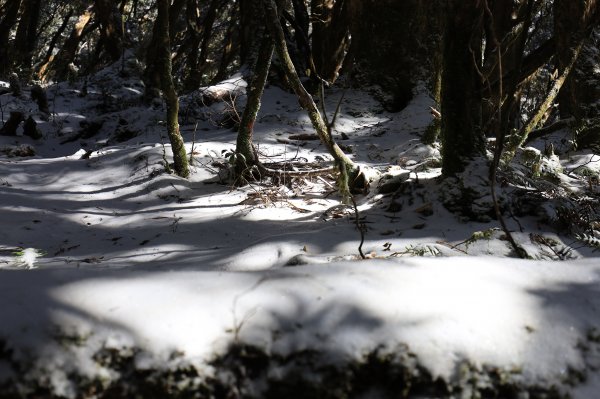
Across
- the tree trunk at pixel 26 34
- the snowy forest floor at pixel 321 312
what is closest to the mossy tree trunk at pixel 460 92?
the snowy forest floor at pixel 321 312

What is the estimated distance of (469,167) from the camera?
2.79 m

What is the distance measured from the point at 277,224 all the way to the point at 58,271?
72.1 inches

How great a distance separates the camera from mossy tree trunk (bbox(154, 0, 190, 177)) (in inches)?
142

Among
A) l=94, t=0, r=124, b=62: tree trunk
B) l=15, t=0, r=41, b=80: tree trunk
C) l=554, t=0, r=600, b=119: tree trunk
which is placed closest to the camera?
l=554, t=0, r=600, b=119: tree trunk

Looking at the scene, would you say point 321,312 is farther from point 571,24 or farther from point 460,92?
point 571,24

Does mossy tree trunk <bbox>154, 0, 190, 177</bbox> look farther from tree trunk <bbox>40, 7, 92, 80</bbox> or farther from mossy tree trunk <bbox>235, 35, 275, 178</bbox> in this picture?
tree trunk <bbox>40, 7, 92, 80</bbox>

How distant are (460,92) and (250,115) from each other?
5.82 ft

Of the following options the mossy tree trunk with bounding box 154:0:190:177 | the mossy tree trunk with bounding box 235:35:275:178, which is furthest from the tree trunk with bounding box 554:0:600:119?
the mossy tree trunk with bounding box 154:0:190:177

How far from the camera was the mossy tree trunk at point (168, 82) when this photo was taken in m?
3.62

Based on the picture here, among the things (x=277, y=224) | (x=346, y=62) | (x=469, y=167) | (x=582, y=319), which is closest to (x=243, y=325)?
(x=582, y=319)

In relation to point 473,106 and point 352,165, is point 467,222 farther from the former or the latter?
point 352,165

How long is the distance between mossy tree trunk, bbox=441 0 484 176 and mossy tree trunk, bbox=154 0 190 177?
214 cm

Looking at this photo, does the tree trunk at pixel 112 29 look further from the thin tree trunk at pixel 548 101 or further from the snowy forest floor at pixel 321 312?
the thin tree trunk at pixel 548 101

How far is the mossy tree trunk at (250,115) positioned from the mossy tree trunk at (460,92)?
1475 mm
